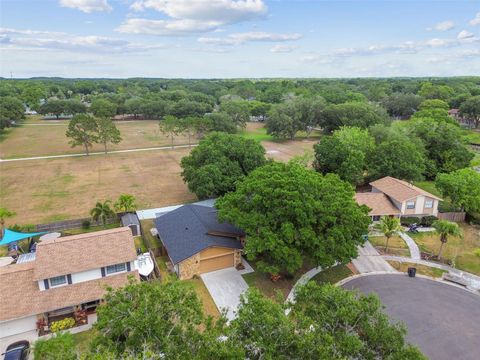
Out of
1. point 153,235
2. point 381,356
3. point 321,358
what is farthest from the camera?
point 153,235

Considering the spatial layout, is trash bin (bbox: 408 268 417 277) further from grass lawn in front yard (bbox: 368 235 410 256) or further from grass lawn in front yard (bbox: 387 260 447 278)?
grass lawn in front yard (bbox: 368 235 410 256)

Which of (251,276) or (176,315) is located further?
(251,276)

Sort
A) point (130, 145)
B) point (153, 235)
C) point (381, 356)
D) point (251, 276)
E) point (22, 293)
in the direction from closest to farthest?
point (381, 356)
point (22, 293)
point (251, 276)
point (153, 235)
point (130, 145)

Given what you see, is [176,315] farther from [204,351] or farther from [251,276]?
[251,276]

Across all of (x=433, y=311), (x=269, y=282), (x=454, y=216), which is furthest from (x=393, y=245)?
(x=269, y=282)

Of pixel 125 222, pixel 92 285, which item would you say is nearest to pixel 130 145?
pixel 125 222

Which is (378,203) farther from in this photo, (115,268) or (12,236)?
(12,236)

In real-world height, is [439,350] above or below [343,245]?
below
